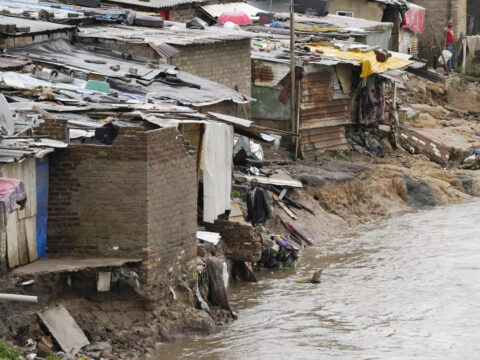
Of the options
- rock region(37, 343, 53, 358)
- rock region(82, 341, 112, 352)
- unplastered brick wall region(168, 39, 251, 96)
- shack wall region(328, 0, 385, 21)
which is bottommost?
rock region(82, 341, 112, 352)

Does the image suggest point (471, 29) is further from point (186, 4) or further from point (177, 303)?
point (177, 303)

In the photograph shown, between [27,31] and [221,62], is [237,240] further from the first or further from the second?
[221,62]

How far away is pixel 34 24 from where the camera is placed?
18.2 meters

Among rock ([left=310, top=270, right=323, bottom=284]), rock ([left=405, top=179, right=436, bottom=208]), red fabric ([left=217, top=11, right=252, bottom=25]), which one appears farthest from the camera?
red fabric ([left=217, top=11, right=252, bottom=25])

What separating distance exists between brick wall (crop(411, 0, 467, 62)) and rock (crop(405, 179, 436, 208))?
13824 mm

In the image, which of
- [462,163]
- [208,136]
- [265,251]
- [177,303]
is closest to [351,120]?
[462,163]

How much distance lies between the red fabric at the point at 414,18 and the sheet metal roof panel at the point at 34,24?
17.1 metres

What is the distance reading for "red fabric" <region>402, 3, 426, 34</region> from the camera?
1326 inches

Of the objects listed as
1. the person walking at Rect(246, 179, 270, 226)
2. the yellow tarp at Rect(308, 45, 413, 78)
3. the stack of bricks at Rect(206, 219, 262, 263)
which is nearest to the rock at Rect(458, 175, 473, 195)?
the yellow tarp at Rect(308, 45, 413, 78)

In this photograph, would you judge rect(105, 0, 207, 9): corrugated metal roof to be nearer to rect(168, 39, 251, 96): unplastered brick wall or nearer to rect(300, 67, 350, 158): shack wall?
rect(168, 39, 251, 96): unplastered brick wall

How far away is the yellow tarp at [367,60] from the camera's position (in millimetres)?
24062

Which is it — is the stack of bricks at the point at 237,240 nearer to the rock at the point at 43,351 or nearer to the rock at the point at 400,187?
the rock at the point at 43,351

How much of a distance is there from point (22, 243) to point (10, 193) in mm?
1696

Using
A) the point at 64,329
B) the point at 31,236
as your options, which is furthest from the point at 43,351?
the point at 31,236
